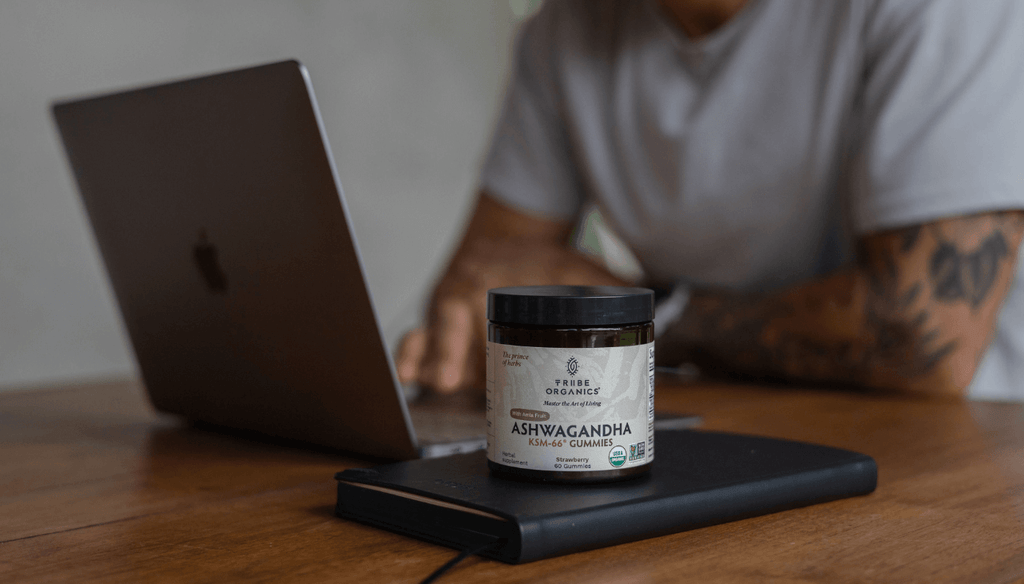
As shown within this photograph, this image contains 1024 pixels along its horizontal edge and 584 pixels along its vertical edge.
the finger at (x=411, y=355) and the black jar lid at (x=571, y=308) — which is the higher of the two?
the black jar lid at (x=571, y=308)

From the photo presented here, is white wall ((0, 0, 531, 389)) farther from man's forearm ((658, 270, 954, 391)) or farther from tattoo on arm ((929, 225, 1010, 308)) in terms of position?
tattoo on arm ((929, 225, 1010, 308))

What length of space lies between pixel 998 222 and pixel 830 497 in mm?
792

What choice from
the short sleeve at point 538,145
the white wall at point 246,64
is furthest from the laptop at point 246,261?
the white wall at point 246,64

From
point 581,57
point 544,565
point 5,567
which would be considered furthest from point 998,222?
point 5,567

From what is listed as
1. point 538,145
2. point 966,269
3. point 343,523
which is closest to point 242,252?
point 343,523

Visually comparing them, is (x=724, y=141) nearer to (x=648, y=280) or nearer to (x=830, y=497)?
(x=648, y=280)

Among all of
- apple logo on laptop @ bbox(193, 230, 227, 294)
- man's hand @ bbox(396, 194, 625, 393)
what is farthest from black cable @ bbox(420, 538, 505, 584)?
man's hand @ bbox(396, 194, 625, 393)

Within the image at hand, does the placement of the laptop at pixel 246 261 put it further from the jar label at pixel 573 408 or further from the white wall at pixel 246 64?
the white wall at pixel 246 64

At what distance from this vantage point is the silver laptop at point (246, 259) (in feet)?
1.97

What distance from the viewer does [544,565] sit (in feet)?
1.39

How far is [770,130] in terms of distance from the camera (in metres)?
1.39

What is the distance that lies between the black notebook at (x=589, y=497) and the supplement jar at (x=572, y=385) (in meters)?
0.01

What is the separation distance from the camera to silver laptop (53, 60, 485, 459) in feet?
1.97

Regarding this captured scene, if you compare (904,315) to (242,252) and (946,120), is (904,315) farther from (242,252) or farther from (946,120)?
(242,252)
